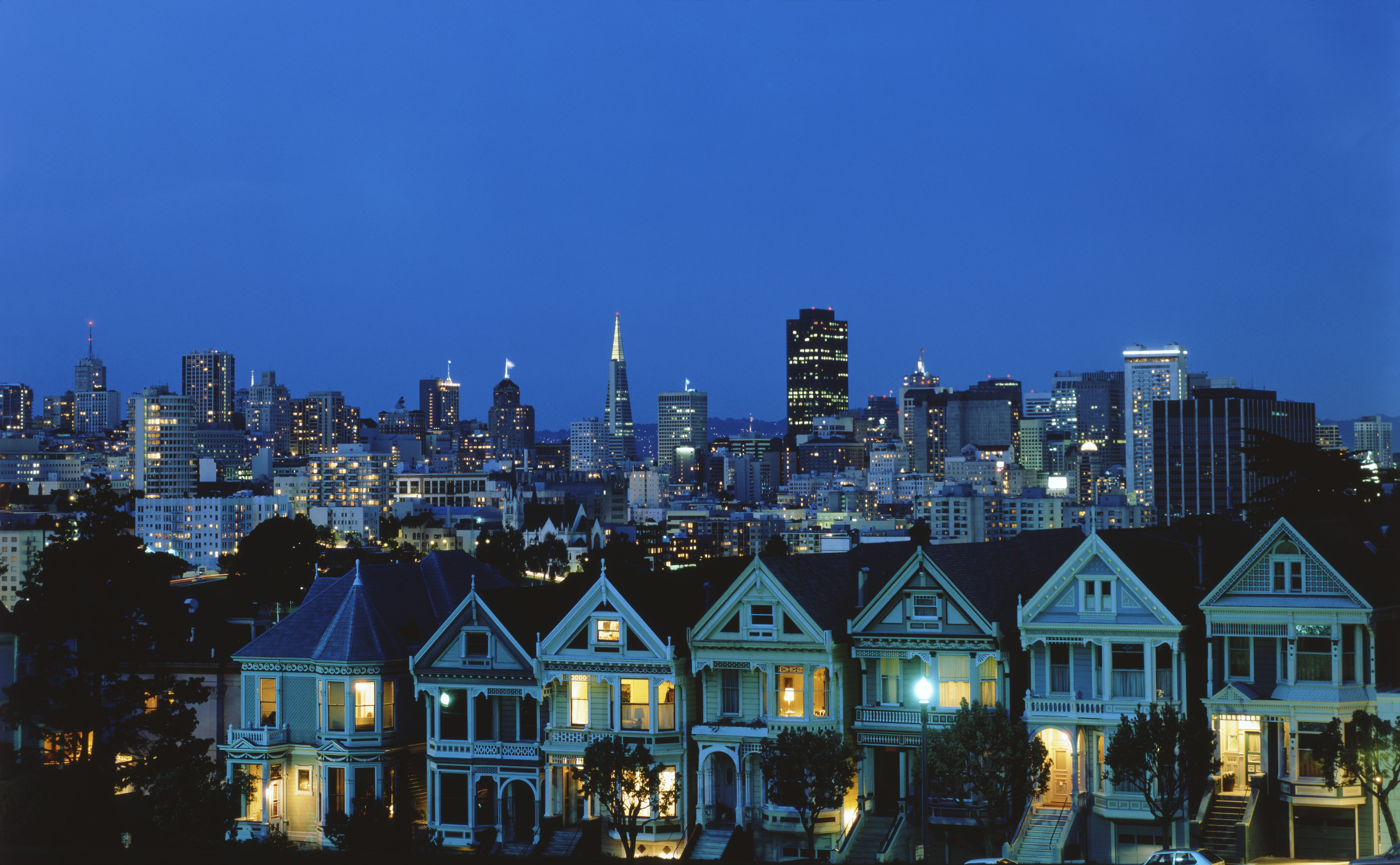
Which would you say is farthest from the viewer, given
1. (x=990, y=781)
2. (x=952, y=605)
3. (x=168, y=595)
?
(x=168, y=595)

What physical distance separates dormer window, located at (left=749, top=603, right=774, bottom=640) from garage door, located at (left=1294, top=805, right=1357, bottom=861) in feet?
39.4

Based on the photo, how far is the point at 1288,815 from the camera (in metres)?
35.4

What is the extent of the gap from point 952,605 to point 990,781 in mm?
4602

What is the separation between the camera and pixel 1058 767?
124 feet

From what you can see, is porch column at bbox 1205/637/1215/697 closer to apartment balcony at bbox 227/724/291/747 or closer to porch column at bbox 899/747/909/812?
porch column at bbox 899/747/909/812

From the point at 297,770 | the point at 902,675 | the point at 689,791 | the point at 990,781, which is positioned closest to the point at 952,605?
the point at 902,675

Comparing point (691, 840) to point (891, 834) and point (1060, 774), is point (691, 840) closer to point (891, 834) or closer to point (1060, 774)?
point (891, 834)

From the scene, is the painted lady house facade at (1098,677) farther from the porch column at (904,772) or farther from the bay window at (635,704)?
the bay window at (635,704)

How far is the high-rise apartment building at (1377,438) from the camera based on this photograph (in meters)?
118

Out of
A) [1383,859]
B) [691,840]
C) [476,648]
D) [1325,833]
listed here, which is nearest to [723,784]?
[691,840]

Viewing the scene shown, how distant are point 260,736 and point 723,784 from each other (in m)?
12.0

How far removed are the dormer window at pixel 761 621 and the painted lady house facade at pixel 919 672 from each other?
1.90 m

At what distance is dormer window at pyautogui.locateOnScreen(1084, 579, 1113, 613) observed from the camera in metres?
37.0

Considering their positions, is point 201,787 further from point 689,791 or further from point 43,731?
point 689,791
